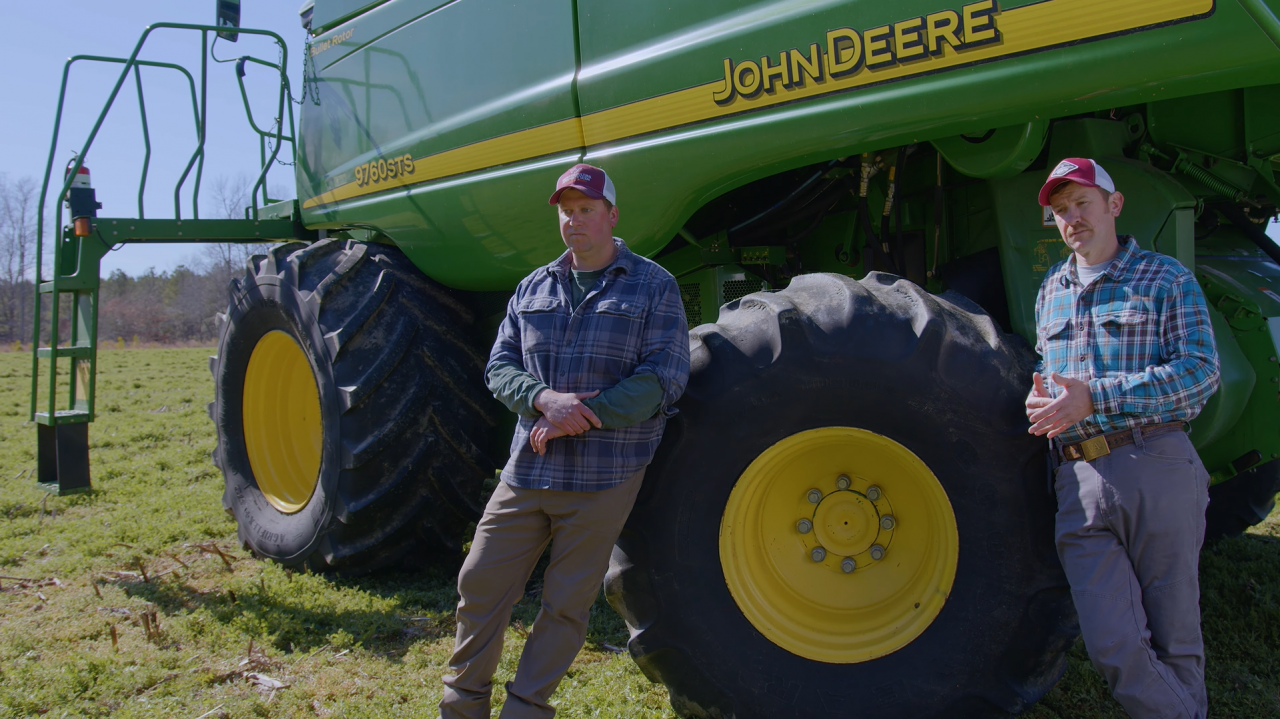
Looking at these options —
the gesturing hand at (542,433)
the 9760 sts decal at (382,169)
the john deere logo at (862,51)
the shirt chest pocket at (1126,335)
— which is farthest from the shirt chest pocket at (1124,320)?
the 9760 sts decal at (382,169)

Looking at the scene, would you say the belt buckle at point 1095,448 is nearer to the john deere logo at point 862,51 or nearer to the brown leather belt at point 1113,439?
the brown leather belt at point 1113,439

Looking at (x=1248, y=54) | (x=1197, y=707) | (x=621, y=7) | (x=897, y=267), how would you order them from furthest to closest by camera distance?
1. (x=897, y=267)
2. (x=621, y=7)
3. (x=1197, y=707)
4. (x=1248, y=54)

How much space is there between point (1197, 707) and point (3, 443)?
9828 millimetres

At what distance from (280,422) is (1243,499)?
16.0 feet

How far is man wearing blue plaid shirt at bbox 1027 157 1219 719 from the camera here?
87.0 inches

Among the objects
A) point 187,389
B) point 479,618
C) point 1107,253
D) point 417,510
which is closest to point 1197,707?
A: point 1107,253

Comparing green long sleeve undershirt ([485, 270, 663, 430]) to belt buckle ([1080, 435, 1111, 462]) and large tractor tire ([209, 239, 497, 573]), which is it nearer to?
belt buckle ([1080, 435, 1111, 462])

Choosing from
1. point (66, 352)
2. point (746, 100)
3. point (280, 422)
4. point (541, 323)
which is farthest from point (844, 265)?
point (66, 352)

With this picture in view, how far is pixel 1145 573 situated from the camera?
227cm

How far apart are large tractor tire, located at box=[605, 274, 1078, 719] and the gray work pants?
0.18m

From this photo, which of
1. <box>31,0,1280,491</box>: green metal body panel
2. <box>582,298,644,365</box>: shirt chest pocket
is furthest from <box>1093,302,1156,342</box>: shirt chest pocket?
<box>582,298,644,365</box>: shirt chest pocket

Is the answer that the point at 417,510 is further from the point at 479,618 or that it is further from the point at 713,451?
the point at 713,451

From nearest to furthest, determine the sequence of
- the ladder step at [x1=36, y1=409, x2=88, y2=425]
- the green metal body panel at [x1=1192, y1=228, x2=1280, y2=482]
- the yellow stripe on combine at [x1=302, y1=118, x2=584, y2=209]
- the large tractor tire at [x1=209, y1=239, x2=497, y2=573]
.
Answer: the green metal body panel at [x1=1192, y1=228, x2=1280, y2=482], the yellow stripe on combine at [x1=302, y1=118, x2=584, y2=209], the large tractor tire at [x1=209, y1=239, x2=497, y2=573], the ladder step at [x1=36, y1=409, x2=88, y2=425]

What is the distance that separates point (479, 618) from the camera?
260 centimetres
